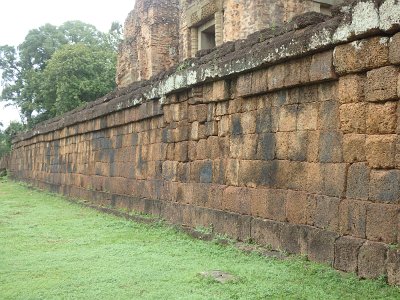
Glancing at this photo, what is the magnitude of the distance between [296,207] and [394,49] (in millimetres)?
2119

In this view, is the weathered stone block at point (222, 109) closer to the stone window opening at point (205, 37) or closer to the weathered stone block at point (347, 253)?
the weathered stone block at point (347, 253)

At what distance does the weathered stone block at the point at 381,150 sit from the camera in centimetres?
450

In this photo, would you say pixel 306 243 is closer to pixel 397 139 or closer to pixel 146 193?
pixel 397 139

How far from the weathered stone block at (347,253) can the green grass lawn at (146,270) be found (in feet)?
0.38

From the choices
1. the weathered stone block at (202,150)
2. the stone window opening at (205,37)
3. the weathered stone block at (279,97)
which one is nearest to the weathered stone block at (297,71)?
the weathered stone block at (279,97)

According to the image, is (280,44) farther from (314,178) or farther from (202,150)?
(202,150)

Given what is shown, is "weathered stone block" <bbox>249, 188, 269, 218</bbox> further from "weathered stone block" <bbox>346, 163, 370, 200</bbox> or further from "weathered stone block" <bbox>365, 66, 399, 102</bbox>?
"weathered stone block" <bbox>365, 66, 399, 102</bbox>

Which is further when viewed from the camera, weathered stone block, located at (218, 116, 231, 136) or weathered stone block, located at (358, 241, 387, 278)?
weathered stone block, located at (218, 116, 231, 136)

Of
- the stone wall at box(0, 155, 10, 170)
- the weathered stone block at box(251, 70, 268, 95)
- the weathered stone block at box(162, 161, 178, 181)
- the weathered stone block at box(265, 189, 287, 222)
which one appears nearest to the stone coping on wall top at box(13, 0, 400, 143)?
the weathered stone block at box(251, 70, 268, 95)

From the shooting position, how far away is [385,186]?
4531 millimetres

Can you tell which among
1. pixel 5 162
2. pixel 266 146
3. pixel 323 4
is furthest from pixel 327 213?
pixel 5 162

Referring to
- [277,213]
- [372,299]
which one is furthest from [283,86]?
[372,299]

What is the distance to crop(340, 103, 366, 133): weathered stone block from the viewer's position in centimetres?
484

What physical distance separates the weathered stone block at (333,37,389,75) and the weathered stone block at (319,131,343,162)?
0.69 meters
